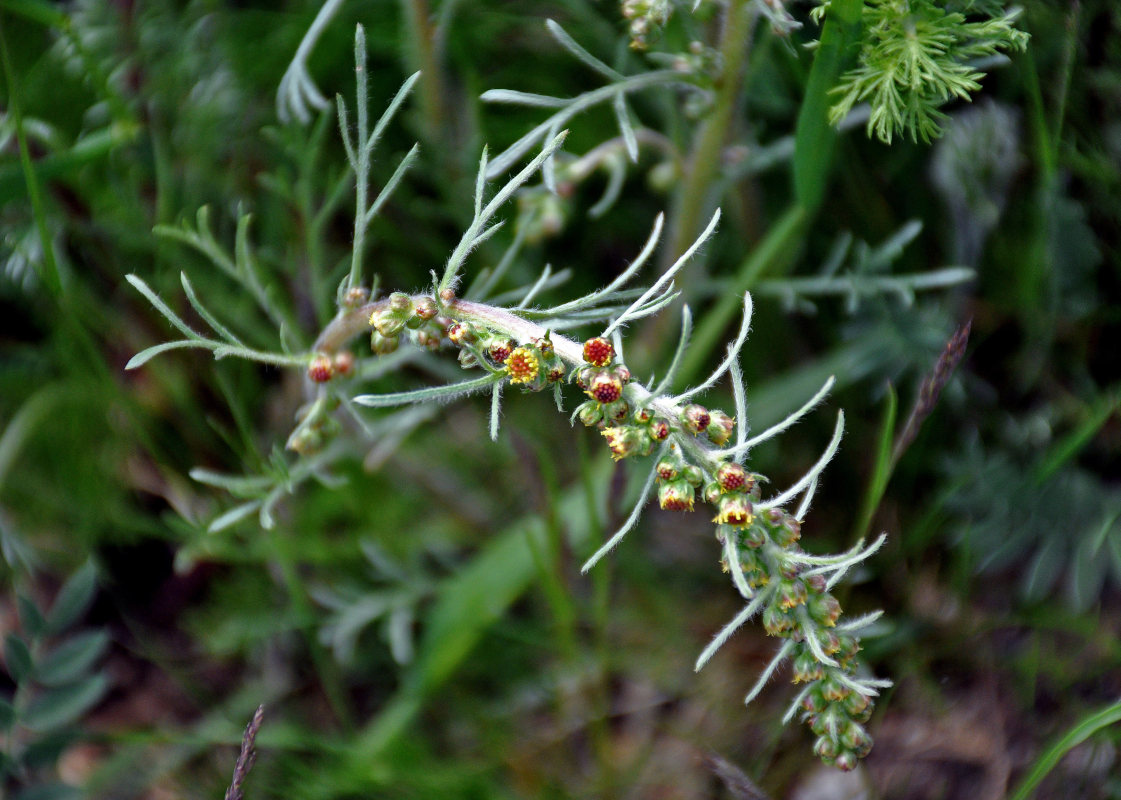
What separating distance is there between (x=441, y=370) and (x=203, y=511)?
0.85m

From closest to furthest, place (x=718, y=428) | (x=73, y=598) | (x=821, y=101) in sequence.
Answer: (x=718, y=428) → (x=821, y=101) → (x=73, y=598)

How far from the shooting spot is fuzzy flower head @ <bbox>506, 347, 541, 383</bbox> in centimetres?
109

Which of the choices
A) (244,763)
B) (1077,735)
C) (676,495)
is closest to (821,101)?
(676,495)

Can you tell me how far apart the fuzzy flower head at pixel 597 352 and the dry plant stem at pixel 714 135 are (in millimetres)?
797

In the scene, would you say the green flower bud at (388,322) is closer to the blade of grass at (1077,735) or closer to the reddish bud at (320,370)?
the reddish bud at (320,370)

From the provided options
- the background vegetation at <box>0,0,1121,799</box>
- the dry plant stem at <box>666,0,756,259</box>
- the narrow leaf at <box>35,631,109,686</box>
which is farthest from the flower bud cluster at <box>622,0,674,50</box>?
the narrow leaf at <box>35,631,109,686</box>

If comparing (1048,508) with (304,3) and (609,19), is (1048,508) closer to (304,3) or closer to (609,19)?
(609,19)

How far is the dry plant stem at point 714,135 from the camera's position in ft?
5.14

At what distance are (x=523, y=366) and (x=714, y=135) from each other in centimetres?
88

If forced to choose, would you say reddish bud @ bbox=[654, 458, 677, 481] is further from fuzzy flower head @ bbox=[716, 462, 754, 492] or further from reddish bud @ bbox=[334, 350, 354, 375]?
reddish bud @ bbox=[334, 350, 354, 375]

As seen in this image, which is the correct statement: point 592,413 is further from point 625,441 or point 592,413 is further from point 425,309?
point 425,309

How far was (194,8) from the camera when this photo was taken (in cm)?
223

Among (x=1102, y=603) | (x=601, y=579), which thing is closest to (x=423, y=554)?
(x=601, y=579)

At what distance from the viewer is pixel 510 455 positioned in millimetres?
2340
